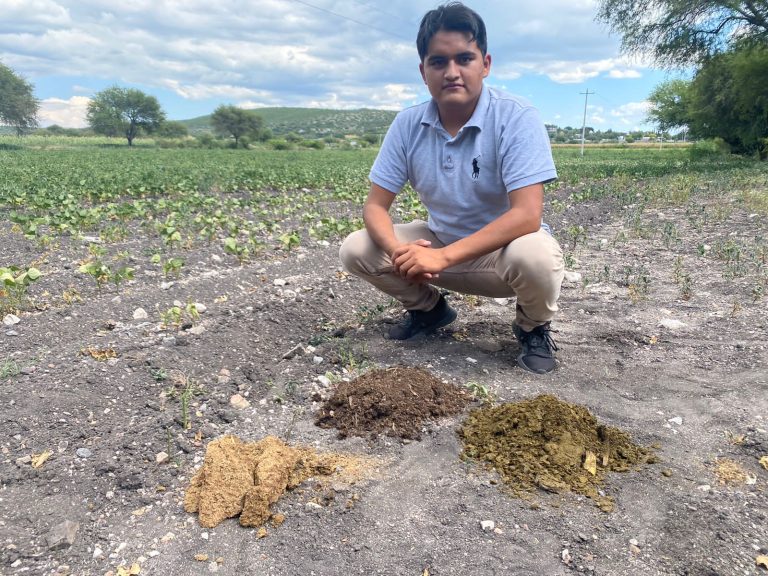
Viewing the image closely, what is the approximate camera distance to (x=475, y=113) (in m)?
2.75

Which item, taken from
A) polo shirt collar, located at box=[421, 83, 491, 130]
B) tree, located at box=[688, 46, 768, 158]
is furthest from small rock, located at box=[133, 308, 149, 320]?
tree, located at box=[688, 46, 768, 158]

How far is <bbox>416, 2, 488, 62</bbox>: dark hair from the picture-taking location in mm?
2605

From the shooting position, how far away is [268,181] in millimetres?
14094

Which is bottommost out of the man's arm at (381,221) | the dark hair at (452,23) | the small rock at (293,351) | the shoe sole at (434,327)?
the small rock at (293,351)

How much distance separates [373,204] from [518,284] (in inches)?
34.5

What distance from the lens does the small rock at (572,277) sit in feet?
15.3

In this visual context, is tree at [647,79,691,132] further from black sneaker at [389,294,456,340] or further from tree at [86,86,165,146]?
tree at [86,86,165,146]

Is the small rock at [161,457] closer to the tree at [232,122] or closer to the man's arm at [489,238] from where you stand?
the man's arm at [489,238]

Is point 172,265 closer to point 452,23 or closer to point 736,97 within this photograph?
point 452,23

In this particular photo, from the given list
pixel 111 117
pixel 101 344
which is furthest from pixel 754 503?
pixel 111 117

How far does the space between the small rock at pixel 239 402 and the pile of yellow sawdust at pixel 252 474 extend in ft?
1.27

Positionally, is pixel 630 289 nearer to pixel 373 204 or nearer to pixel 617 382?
pixel 617 382

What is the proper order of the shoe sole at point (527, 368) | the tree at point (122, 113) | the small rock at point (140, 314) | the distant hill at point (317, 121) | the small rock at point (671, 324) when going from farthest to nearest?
the distant hill at point (317, 121)
the tree at point (122, 113)
the small rock at point (140, 314)
the small rock at point (671, 324)
the shoe sole at point (527, 368)

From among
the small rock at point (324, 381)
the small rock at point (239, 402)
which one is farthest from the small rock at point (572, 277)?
the small rock at point (239, 402)
